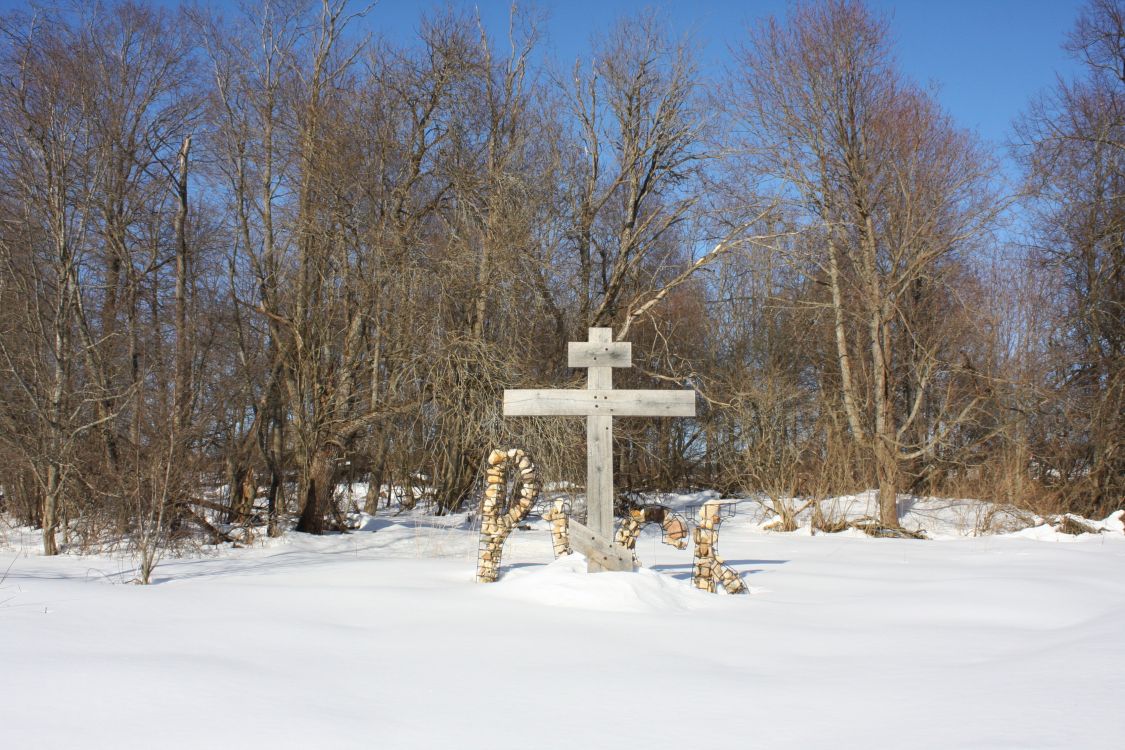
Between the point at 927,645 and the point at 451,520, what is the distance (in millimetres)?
10587

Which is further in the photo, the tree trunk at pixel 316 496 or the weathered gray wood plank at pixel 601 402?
the tree trunk at pixel 316 496

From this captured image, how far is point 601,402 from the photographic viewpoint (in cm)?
776

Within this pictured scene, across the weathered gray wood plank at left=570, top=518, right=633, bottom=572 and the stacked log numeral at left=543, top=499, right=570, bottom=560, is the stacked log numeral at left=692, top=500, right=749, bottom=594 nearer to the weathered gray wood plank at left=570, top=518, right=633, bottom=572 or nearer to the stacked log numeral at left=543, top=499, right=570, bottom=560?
the weathered gray wood plank at left=570, top=518, right=633, bottom=572

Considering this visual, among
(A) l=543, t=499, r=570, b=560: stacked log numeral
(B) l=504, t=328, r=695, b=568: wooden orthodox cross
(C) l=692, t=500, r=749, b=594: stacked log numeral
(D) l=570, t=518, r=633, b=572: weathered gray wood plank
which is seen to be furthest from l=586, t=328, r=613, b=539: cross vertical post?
(C) l=692, t=500, r=749, b=594: stacked log numeral

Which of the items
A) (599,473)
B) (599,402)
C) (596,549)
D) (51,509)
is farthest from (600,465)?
(51,509)

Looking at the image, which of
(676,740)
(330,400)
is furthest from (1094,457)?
(676,740)

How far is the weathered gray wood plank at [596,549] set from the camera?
23.9 feet

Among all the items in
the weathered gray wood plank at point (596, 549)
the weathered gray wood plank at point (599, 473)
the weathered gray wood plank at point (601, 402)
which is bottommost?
the weathered gray wood plank at point (596, 549)

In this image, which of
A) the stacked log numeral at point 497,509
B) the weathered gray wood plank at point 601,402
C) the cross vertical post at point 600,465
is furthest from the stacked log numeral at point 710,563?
the stacked log numeral at point 497,509

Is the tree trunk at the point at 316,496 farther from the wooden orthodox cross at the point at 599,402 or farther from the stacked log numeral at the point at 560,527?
the stacked log numeral at the point at 560,527

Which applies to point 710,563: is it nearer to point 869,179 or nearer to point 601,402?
point 601,402

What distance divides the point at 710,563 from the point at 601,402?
5.49 ft

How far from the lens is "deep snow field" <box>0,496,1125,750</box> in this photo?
3533 mm

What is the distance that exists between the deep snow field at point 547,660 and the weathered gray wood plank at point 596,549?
6.9 inches
